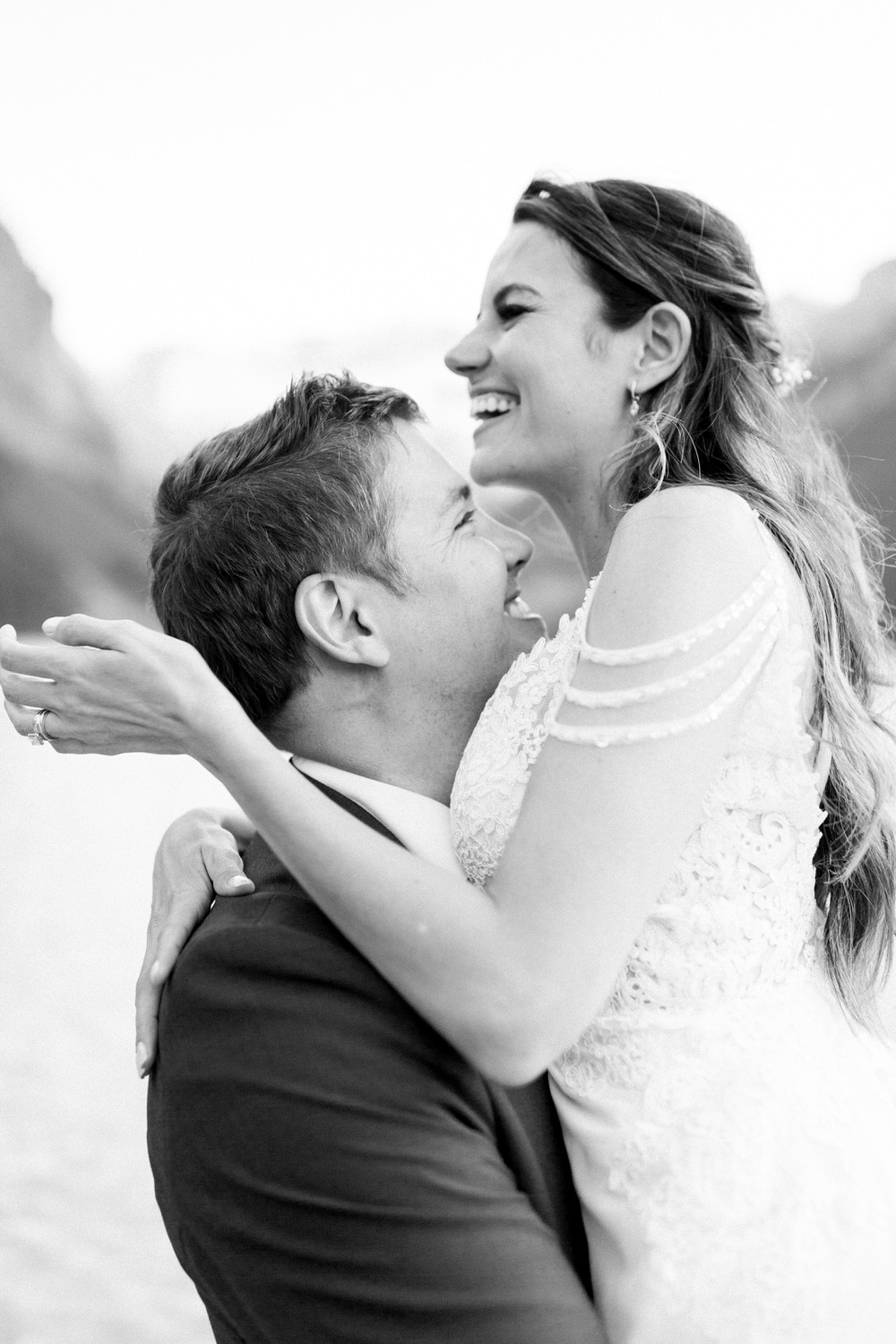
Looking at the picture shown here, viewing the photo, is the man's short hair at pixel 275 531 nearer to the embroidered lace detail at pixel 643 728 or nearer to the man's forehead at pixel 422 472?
the man's forehead at pixel 422 472

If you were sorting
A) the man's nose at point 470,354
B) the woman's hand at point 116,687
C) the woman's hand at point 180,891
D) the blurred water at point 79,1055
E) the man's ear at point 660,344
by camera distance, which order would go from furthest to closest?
the blurred water at point 79,1055
the man's nose at point 470,354
the man's ear at point 660,344
the woman's hand at point 180,891
the woman's hand at point 116,687

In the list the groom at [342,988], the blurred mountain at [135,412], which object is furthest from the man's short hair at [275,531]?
the blurred mountain at [135,412]

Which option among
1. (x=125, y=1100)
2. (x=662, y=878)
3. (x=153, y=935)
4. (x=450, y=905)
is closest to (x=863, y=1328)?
(x=662, y=878)

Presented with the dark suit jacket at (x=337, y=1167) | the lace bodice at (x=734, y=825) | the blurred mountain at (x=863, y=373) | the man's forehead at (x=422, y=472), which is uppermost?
the blurred mountain at (x=863, y=373)

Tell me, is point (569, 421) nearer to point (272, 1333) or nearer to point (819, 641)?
point (819, 641)

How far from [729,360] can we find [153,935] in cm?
108

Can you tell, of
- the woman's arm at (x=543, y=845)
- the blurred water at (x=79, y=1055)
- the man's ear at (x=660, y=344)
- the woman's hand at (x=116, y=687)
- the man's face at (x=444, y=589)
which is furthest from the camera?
the blurred water at (x=79, y=1055)

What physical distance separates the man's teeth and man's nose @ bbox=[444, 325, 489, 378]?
1.7 inches

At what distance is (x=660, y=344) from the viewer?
1.76 m

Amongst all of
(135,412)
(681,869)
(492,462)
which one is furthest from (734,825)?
(135,412)

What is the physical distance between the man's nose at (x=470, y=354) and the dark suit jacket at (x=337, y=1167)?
883mm

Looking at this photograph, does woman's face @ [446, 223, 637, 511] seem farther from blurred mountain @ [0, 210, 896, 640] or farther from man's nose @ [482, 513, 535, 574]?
blurred mountain @ [0, 210, 896, 640]

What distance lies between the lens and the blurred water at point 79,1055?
333 cm

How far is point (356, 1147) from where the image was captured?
4.09ft
